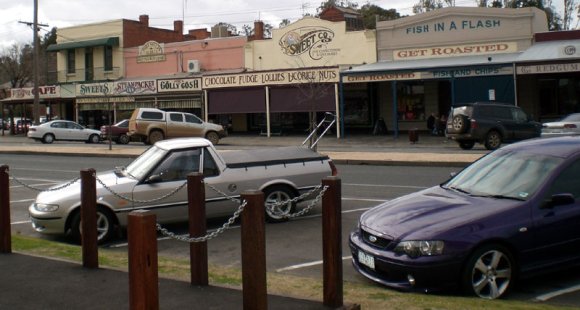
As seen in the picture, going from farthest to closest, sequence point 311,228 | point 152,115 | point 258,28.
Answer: point 258,28
point 152,115
point 311,228

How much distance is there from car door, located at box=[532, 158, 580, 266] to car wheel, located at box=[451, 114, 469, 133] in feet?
60.3

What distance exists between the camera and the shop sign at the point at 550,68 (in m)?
29.4

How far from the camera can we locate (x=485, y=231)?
6152 millimetres

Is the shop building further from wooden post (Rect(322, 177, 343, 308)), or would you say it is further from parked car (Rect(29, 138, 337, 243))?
wooden post (Rect(322, 177, 343, 308))

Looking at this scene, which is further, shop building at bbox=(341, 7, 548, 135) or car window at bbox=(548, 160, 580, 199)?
shop building at bbox=(341, 7, 548, 135)

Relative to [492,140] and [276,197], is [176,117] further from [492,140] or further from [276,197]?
[276,197]

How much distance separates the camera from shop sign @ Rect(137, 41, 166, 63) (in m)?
46.7

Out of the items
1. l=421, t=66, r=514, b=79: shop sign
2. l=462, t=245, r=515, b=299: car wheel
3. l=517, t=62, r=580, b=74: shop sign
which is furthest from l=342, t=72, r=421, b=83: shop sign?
l=462, t=245, r=515, b=299: car wheel

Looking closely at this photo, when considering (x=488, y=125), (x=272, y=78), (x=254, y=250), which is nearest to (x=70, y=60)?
(x=272, y=78)

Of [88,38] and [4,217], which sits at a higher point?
[88,38]

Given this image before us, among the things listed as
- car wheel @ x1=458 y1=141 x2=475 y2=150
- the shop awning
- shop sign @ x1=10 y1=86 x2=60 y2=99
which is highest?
the shop awning

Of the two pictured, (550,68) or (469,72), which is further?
(469,72)

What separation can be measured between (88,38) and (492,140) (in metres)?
36.5

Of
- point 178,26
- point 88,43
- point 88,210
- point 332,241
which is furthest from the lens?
point 178,26
